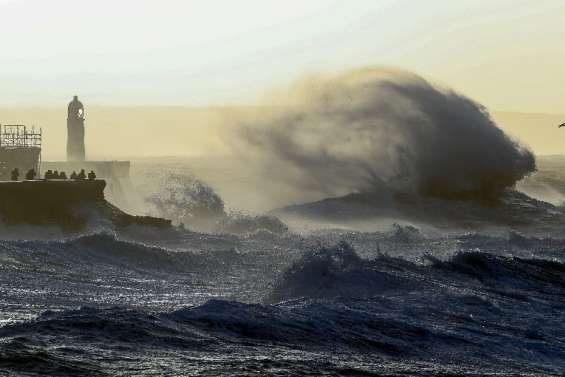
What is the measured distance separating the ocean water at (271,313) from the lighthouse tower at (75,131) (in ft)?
85.8

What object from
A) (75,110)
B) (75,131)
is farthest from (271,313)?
(75,131)

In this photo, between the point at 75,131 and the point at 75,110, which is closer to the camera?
the point at 75,110

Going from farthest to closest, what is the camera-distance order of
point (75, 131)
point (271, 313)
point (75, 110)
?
point (75, 131) → point (75, 110) → point (271, 313)

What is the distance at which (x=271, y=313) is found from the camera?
1350 centimetres

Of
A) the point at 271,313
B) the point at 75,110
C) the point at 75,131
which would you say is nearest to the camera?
the point at 271,313

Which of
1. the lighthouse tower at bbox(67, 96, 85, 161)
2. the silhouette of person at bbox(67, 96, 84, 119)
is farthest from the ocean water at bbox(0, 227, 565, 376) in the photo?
the lighthouse tower at bbox(67, 96, 85, 161)

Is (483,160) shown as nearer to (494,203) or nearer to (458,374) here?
(494,203)

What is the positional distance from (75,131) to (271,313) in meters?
38.4

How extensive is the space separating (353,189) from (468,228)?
28.3 ft

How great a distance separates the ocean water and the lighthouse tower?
26162 millimetres

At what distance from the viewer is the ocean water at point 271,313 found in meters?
11.1

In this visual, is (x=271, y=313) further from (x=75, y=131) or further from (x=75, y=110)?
(x=75, y=131)

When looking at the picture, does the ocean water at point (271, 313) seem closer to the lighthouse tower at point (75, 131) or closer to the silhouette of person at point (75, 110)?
the silhouette of person at point (75, 110)

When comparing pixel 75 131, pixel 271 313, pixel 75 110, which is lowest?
pixel 271 313
